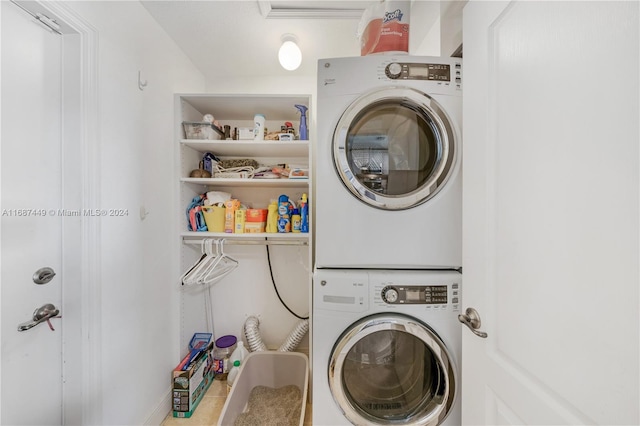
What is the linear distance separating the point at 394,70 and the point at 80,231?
63.0 inches

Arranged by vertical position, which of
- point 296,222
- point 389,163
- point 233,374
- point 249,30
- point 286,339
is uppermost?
point 249,30

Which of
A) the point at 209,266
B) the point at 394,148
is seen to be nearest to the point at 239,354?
the point at 209,266

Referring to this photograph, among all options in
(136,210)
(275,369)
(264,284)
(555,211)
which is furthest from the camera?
(264,284)

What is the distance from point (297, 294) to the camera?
1.95 meters

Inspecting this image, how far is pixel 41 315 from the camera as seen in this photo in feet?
2.95

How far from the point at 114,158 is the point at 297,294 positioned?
1.52 m

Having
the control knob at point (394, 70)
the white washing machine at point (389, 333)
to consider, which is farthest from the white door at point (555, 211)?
the control knob at point (394, 70)

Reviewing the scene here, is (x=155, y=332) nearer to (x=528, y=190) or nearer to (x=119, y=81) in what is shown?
(x=119, y=81)

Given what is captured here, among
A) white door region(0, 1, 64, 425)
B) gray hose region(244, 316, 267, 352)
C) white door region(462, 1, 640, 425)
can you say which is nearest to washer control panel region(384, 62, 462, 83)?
white door region(462, 1, 640, 425)

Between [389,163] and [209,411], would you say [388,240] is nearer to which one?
[389,163]

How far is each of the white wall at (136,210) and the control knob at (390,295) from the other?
52.2 inches

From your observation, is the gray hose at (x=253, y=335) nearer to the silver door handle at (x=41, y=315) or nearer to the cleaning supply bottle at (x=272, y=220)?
the cleaning supply bottle at (x=272, y=220)

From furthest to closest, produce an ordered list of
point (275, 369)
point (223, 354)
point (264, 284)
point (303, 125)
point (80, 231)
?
point (264, 284) → point (223, 354) → point (275, 369) → point (303, 125) → point (80, 231)

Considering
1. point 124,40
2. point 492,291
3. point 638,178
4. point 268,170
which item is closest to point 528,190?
point 638,178
